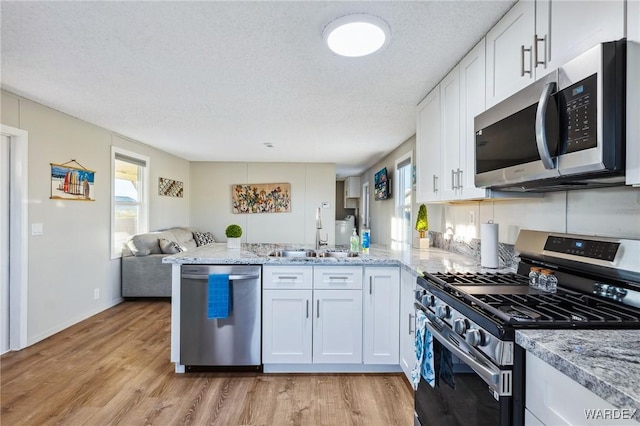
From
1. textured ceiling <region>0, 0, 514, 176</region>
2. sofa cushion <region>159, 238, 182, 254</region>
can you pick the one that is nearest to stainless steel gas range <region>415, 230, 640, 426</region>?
textured ceiling <region>0, 0, 514, 176</region>

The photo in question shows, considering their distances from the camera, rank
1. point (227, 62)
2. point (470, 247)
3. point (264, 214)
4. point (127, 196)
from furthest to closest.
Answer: point (264, 214)
point (127, 196)
point (470, 247)
point (227, 62)

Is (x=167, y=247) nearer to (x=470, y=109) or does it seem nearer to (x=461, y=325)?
(x=470, y=109)

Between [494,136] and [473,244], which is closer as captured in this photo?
[494,136]

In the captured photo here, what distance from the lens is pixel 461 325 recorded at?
1.30m

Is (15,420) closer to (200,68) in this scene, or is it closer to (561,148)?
(200,68)

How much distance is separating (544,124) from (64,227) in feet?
14.0

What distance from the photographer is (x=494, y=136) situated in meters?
1.69

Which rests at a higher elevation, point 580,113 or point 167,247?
point 580,113

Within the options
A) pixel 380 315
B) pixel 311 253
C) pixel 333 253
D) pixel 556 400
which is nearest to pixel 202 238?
pixel 311 253

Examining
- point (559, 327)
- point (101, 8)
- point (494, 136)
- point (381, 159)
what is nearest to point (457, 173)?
point (494, 136)

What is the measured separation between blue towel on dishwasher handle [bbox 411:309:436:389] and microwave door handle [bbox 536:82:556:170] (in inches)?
35.8

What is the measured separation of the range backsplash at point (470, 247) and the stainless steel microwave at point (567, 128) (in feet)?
2.04

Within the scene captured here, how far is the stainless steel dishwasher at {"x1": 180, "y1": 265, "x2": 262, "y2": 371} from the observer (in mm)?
2600

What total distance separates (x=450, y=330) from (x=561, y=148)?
81cm
